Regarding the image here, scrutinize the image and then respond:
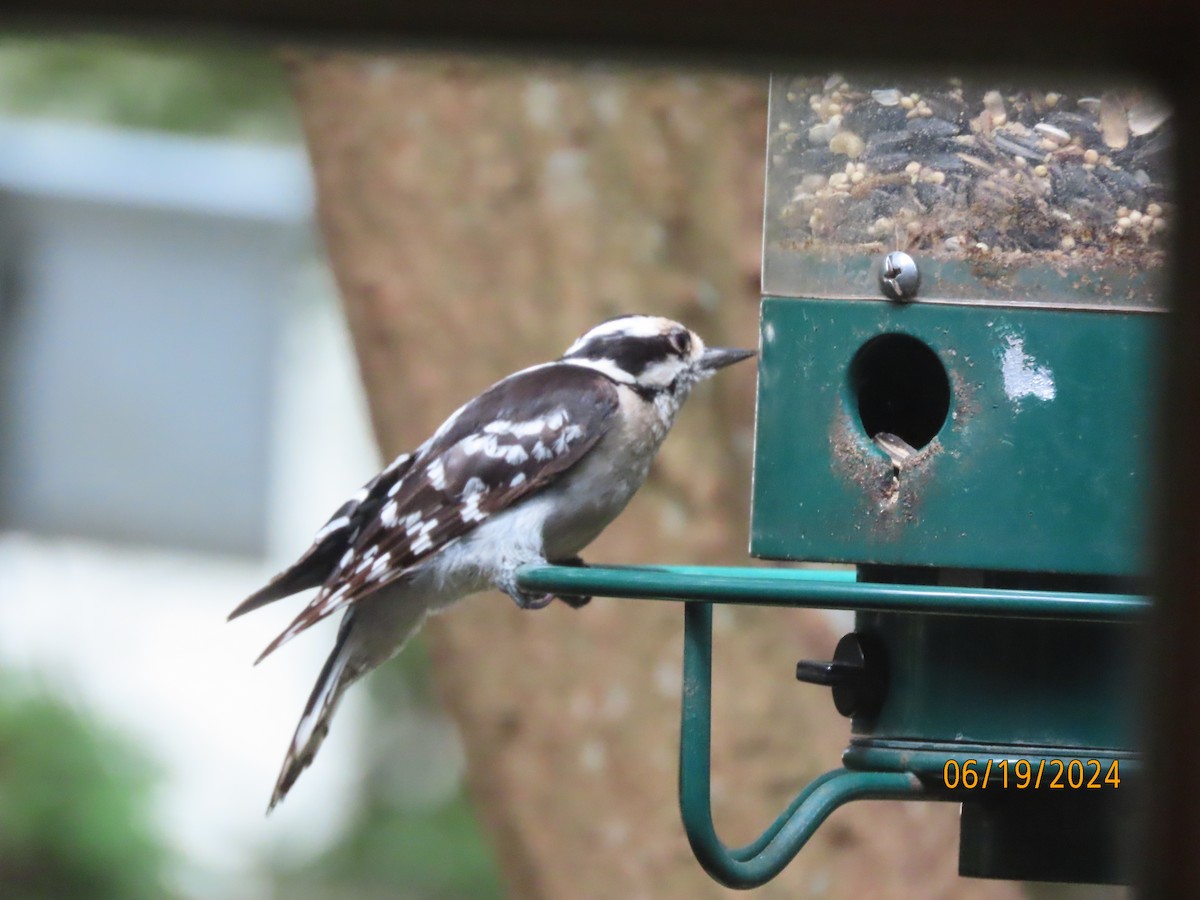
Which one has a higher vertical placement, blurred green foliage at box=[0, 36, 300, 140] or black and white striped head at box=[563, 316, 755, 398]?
blurred green foliage at box=[0, 36, 300, 140]

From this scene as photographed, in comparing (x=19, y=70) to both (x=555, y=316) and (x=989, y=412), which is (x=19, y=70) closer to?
(x=555, y=316)

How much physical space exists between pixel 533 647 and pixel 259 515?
2.74 m

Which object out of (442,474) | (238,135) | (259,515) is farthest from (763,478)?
(238,135)

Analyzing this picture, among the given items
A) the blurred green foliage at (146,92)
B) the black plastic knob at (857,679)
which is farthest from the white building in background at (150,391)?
the black plastic knob at (857,679)

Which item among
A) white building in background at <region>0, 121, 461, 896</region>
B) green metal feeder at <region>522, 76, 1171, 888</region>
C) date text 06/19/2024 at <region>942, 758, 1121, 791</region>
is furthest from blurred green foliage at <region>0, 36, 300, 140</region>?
date text 06/19/2024 at <region>942, 758, 1121, 791</region>

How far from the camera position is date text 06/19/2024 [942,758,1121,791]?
2742mm

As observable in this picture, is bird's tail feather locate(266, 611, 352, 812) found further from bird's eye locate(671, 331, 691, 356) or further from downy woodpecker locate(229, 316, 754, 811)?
bird's eye locate(671, 331, 691, 356)

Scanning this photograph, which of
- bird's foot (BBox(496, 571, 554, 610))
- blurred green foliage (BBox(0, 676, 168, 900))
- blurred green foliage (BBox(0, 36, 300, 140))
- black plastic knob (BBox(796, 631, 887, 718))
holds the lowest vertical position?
blurred green foliage (BBox(0, 676, 168, 900))

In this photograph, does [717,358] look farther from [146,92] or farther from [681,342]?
[146,92]

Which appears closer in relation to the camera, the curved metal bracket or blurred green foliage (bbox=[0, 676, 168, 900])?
the curved metal bracket

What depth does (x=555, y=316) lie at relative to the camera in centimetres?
501

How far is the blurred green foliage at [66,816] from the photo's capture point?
604 centimetres

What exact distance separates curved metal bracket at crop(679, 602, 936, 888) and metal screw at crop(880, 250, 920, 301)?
2.57 feet

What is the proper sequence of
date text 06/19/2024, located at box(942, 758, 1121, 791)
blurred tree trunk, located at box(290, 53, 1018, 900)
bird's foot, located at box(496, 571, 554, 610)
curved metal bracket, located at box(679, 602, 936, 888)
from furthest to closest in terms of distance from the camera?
blurred tree trunk, located at box(290, 53, 1018, 900)
bird's foot, located at box(496, 571, 554, 610)
date text 06/19/2024, located at box(942, 758, 1121, 791)
curved metal bracket, located at box(679, 602, 936, 888)
